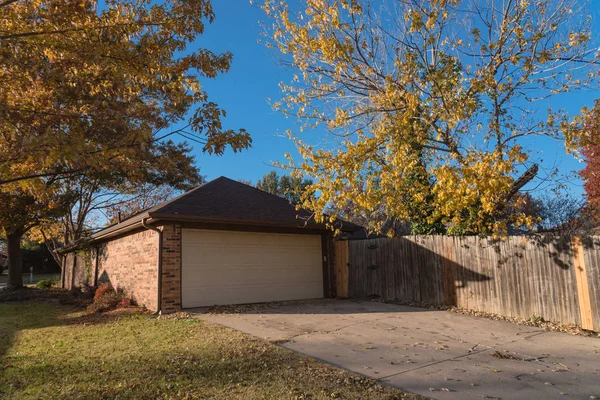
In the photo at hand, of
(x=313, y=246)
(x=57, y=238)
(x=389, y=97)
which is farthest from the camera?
(x=57, y=238)

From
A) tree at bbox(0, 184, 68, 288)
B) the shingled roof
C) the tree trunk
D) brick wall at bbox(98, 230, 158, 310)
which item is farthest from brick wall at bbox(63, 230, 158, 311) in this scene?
the tree trunk

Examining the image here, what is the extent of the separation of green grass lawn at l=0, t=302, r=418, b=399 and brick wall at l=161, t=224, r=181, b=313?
1596 mm

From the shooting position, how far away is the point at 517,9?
893 centimetres

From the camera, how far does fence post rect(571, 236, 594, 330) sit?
24.9ft

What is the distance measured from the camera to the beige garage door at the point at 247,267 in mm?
10984

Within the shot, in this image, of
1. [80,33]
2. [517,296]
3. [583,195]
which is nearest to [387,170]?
[517,296]

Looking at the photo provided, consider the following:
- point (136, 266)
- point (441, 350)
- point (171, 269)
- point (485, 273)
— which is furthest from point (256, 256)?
point (441, 350)

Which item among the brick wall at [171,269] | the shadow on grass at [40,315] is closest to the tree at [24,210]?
the shadow on grass at [40,315]

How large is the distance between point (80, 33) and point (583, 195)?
22435 millimetres

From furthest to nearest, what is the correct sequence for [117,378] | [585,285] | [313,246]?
[313,246], [585,285], [117,378]

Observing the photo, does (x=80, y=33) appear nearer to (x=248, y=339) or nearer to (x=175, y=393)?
(x=175, y=393)

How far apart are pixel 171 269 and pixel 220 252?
156 cm

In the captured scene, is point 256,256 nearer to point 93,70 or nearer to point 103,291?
point 103,291

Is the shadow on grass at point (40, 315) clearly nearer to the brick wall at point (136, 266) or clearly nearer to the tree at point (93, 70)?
the brick wall at point (136, 266)
